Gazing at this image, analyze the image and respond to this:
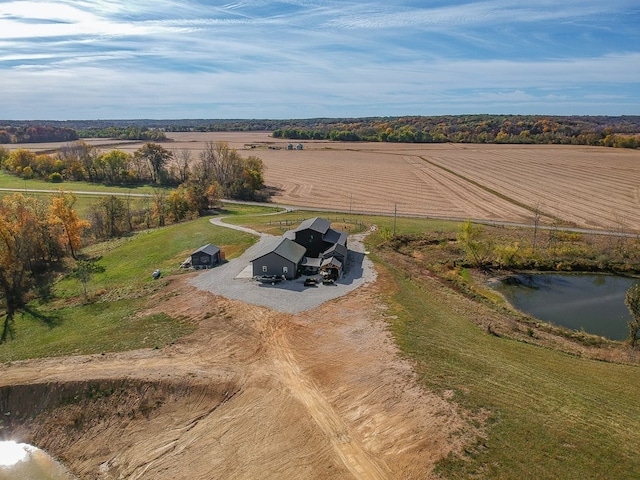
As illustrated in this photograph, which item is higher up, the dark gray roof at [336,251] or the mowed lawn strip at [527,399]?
the dark gray roof at [336,251]

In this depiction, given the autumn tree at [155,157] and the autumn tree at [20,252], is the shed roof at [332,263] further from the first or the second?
the autumn tree at [155,157]

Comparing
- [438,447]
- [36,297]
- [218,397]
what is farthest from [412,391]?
[36,297]

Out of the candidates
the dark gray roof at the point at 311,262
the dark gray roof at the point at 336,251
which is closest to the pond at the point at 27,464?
the dark gray roof at the point at 311,262

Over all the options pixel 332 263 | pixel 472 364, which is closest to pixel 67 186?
pixel 332 263

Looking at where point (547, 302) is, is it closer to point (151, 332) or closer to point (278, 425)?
point (278, 425)

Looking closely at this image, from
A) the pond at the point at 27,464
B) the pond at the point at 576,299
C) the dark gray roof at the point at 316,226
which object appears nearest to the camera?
the pond at the point at 27,464

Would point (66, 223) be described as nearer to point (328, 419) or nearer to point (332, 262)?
point (332, 262)

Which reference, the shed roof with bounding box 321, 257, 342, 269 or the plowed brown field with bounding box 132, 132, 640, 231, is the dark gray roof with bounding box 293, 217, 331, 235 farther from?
the plowed brown field with bounding box 132, 132, 640, 231
